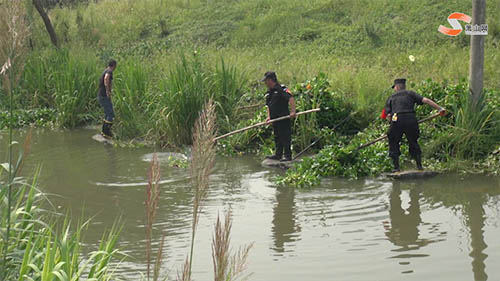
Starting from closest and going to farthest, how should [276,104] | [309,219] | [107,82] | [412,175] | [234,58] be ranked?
1. [309,219]
2. [412,175]
3. [276,104]
4. [107,82]
5. [234,58]

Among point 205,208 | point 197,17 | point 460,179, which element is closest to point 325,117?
point 460,179

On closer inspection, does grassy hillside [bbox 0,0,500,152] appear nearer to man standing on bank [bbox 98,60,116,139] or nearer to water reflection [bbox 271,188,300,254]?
man standing on bank [bbox 98,60,116,139]

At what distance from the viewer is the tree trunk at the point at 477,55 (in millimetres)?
12000

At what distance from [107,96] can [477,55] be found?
→ 7686 mm

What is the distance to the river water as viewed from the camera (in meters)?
7.61

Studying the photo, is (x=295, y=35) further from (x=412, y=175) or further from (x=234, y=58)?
(x=412, y=175)

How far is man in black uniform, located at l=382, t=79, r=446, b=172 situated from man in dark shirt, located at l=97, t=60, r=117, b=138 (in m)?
6.51

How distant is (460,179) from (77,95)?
31.3ft

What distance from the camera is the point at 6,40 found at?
12.1 ft

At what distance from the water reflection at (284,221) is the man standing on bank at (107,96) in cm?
588

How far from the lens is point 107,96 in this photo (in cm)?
1572

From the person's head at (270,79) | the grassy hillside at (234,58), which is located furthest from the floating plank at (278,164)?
the person's head at (270,79)

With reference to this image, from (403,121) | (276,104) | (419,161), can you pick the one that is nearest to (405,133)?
(403,121)

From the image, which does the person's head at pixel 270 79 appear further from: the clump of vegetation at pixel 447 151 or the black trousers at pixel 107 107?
the black trousers at pixel 107 107
